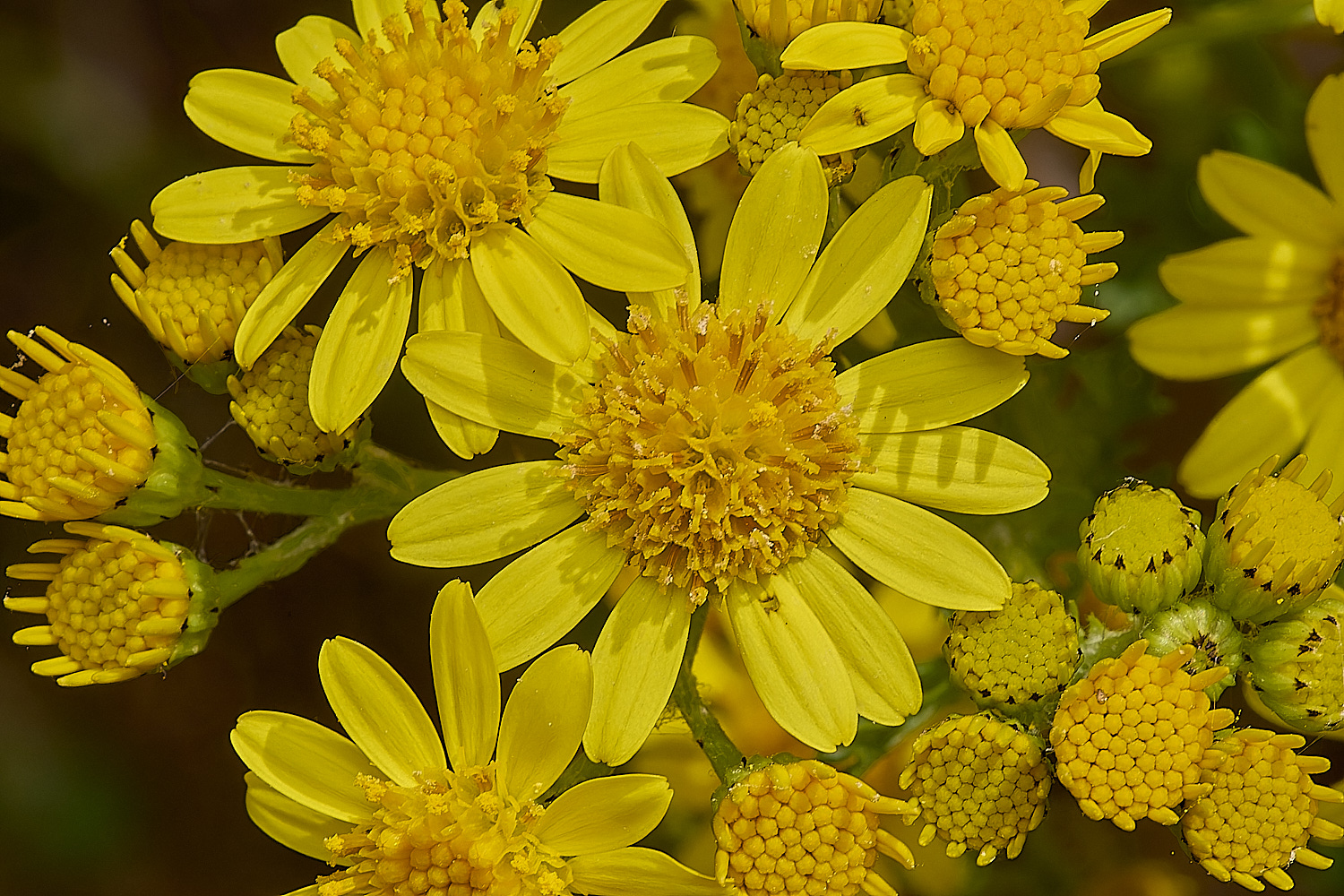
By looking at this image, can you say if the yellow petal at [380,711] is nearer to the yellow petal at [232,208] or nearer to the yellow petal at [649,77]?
the yellow petal at [232,208]

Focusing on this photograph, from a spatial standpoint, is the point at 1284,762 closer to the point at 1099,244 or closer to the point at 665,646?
the point at 1099,244

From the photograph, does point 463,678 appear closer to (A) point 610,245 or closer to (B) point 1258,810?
(A) point 610,245

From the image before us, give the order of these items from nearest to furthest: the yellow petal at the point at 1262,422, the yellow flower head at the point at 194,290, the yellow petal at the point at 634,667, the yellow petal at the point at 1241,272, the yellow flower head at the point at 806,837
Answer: the yellow flower head at the point at 806,837, the yellow petal at the point at 634,667, the yellow flower head at the point at 194,290, the yellow petal at the point at 1262,422, the yellow petal at the point at 1241,272

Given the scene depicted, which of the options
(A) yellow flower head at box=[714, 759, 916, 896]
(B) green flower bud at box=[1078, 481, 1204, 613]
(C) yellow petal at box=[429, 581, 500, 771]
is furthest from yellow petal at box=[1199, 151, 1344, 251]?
(C) yellow petal at box=[429, 581, 500, 771]

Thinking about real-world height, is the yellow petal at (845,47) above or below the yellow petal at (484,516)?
above

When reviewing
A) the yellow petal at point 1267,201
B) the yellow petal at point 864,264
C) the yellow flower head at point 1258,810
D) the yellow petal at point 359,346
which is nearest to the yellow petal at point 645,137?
the yellow petal at point 864,264

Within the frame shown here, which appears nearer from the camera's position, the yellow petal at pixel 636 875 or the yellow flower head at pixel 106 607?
the yellow petal at pixel 636 875

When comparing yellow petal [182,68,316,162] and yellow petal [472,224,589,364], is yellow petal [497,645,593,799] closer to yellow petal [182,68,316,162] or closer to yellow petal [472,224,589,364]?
yellow petal [472,224,589,364]
